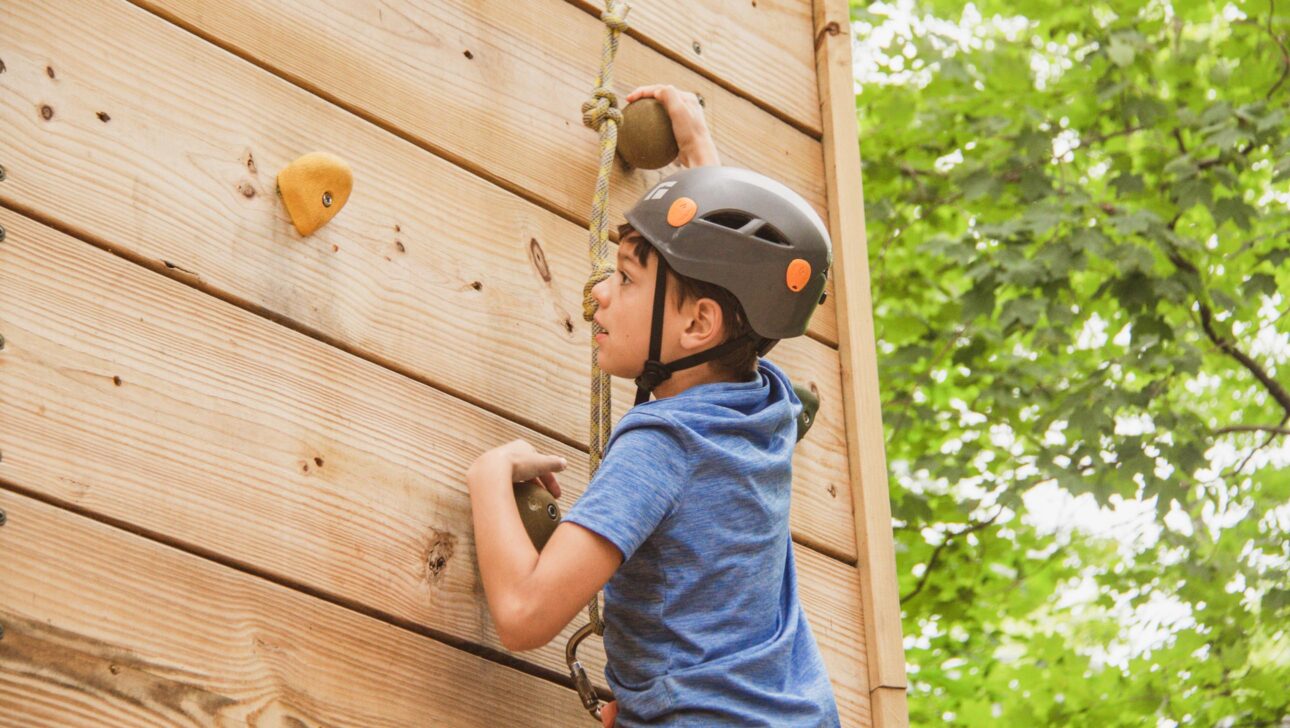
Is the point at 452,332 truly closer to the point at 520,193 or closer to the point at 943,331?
the point at 520,193

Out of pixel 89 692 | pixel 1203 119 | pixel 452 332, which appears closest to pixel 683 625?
pixel 452 332

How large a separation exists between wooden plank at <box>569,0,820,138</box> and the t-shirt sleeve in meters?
0.98

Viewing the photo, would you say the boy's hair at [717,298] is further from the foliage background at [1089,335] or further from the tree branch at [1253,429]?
the tree branch at [1253,429]

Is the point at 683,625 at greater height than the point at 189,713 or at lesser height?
greater

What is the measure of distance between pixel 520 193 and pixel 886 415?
4726mm

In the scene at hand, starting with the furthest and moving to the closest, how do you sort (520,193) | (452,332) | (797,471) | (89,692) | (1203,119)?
(1203,119) < (797,471) < (520,193) < (452,332) < (89,692)

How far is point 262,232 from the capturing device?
2002 mm

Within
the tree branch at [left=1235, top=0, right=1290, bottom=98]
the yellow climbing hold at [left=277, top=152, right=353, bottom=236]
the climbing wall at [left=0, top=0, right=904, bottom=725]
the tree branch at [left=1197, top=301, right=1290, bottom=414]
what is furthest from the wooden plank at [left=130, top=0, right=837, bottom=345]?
the tree branch at [left=1197, top=301, right=1290, bottom=414]

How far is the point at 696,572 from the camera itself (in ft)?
6.50

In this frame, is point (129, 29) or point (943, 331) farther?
point (943, 331)

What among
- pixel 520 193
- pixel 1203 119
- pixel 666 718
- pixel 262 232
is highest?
pixel 1203 119

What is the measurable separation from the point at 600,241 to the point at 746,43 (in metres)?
0.73

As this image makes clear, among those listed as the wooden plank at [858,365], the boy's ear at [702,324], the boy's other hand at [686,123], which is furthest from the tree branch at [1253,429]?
the boy's ear at [702,324]

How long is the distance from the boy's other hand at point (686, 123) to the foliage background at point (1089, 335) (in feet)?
12.0
